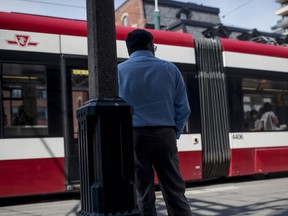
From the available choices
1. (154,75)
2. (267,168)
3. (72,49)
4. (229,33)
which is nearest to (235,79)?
(267,168)

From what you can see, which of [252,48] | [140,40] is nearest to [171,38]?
[252,48]

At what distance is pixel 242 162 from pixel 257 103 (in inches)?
59.2

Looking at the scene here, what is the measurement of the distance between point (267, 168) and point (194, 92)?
8.29ft

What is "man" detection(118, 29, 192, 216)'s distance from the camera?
10.3 feet

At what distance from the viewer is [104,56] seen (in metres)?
2.67

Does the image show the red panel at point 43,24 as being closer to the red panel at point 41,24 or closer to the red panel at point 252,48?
the red panel at point 41,24

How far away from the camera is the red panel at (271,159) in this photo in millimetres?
9562

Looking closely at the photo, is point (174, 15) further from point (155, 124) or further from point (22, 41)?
point (155, 124)

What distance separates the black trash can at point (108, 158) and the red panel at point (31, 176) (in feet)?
14.7

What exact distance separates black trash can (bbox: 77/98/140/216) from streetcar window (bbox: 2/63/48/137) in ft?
15.4

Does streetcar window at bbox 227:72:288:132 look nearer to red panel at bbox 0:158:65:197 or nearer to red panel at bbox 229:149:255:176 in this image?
red panel at bbox 229:149:255:176

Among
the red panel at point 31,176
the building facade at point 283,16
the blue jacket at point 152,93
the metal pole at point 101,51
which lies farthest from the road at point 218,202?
the building facade at point 283,16

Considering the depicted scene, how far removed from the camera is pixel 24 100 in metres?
7.18

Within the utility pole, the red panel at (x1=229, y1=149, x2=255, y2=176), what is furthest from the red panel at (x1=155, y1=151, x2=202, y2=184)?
the utility pole
